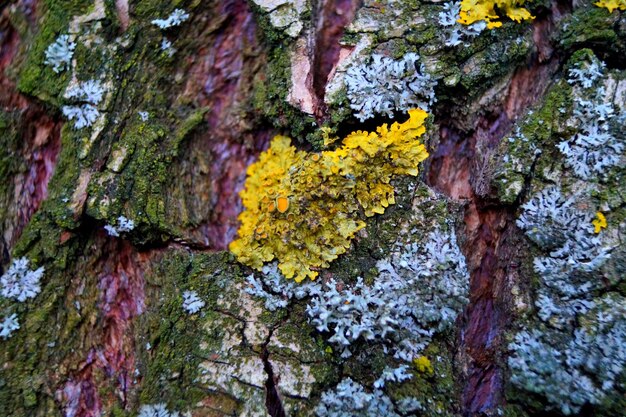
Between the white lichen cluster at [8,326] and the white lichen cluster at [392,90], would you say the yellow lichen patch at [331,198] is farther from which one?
the white lichen cluster at [8,326]

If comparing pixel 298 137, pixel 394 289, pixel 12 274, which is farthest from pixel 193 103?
pixel 394 289

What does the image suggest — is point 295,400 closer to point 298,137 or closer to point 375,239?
point 375,239

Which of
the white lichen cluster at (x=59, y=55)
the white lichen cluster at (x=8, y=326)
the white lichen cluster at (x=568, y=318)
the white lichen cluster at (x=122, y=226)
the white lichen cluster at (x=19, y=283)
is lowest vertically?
the white lichen cluster at (x=568, y=318)

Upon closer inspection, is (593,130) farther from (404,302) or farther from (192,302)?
(192,302)

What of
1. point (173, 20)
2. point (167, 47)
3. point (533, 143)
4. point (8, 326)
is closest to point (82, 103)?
point (167, 47)

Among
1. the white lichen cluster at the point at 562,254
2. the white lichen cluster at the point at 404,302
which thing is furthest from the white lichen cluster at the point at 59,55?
the white lichen cluster at the point at 562,254

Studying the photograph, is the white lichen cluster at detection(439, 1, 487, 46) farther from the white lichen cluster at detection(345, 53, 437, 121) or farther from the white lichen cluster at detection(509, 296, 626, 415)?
the white lichen cluster at detection(509, 296, 626, 415)
